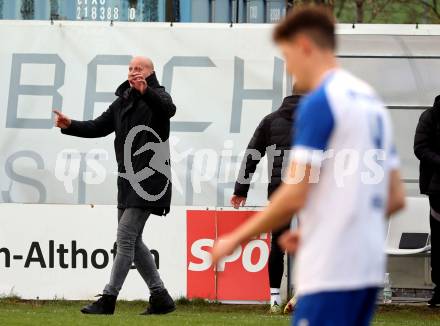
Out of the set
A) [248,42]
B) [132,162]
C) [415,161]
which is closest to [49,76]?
[248,42]

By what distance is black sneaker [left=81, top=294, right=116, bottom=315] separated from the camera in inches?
395

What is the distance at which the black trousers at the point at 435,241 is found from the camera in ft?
38.2

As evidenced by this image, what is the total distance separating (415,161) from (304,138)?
828cm

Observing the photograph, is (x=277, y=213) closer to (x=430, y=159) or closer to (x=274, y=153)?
(x=274, y=153)

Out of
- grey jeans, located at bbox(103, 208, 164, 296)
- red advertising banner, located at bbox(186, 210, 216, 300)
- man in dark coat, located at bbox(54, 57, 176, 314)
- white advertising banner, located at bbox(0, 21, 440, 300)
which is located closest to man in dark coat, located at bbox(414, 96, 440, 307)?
white advertising banner, located at bbox(0, 21, 440, 300)

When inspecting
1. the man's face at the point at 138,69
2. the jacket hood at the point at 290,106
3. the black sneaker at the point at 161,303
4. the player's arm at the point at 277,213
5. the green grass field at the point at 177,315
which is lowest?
the green grass field at the point at 177,315

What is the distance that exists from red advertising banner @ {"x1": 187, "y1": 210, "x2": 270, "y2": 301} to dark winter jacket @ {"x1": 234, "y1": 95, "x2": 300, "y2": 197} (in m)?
1.17

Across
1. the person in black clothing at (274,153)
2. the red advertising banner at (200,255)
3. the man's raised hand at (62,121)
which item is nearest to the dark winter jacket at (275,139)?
the person in black clothing at (274,153)

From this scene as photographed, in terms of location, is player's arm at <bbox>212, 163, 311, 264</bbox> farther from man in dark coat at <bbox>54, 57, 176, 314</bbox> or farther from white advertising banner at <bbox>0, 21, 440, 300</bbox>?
white advertising banner at <bbox>0, 21, 440, 300</bbox>

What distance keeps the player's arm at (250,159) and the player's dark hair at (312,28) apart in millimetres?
6528

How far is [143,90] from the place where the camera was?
31.8 feet

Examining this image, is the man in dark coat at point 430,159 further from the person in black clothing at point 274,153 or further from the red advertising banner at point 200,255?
the red advertising banner at point 200,255

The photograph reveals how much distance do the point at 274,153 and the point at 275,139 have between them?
12 cm

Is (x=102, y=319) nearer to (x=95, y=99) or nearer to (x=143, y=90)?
(x=143, y=90)
